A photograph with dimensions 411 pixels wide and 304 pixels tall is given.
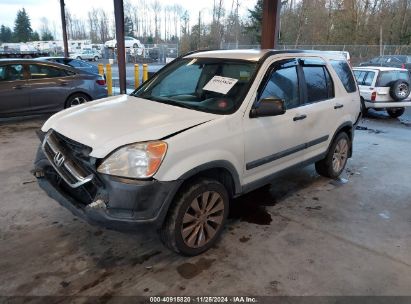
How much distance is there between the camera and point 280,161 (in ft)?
12.7

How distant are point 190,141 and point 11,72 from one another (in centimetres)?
673

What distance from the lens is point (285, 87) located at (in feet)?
12.6

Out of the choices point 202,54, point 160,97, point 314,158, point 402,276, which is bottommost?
point 402,276

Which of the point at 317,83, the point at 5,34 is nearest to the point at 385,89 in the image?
the point at 317,83

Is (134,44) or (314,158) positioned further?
(134,44)

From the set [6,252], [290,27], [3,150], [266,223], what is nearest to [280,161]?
[266,223]

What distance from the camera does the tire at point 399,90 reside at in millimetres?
9914

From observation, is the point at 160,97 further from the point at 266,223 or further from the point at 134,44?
the point at 134,44

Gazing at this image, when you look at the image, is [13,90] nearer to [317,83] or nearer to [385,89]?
[317,83]

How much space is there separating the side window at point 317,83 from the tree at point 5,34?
299 feet

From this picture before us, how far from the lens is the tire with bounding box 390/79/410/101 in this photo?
9.91 m

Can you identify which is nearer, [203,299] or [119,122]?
[203,299]

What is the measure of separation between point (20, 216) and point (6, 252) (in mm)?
721

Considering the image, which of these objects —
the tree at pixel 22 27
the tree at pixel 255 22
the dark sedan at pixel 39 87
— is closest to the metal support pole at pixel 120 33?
the dark sedan at pixel 39 87
